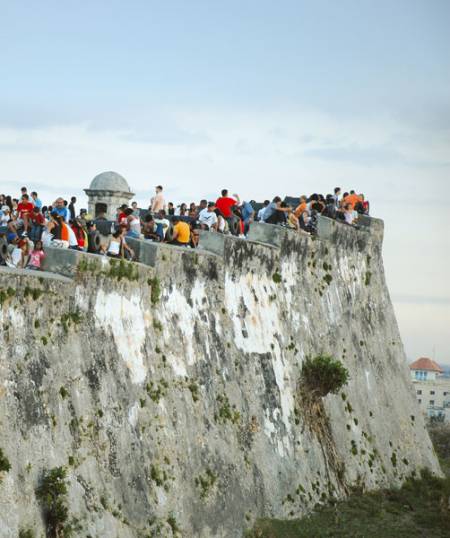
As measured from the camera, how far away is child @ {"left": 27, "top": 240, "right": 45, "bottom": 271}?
25531 mm

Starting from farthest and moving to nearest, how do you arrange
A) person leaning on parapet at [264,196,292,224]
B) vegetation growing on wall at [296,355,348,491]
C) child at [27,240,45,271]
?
person leaning on parapet at [264,196,292,224], vegetation growing on wall at [296,355,348,491], child at [27,240,45,271]

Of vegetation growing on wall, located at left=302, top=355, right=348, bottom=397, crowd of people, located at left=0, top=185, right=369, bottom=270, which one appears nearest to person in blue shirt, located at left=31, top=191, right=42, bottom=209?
crowd of people, located at left=0, top=185, right=369, bottom=270

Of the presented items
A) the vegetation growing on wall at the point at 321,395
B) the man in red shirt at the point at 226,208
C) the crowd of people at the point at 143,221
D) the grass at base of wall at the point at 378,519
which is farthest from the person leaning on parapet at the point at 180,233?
the grass at base of wall at the point at 378,519

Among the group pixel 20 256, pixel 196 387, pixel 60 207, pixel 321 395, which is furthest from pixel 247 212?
pixel 20 256

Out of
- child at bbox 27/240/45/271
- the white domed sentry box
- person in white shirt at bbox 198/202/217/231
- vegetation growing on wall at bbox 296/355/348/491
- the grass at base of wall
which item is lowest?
the grass at base of wall

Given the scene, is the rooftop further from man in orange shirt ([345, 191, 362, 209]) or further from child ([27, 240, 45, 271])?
child ([27, 240, 45, 271])

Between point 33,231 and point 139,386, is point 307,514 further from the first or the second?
point 33,231

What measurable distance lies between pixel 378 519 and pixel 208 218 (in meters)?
9.49

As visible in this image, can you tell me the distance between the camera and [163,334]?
29.1 meters

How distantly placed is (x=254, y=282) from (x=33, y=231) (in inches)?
320

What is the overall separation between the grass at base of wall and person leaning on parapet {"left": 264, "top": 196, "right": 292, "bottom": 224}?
27.4 ft

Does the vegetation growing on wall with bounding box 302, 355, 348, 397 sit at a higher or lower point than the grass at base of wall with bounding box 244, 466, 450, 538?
higher

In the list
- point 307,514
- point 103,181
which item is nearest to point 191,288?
point 307,514

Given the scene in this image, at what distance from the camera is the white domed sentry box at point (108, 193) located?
43.1 m
